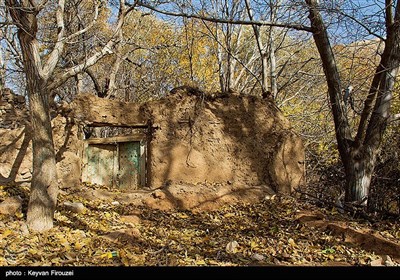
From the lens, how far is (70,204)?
260 inches

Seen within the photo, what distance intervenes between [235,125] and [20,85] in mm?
13175

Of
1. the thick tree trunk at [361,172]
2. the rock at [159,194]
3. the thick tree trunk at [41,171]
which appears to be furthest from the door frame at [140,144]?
the thick tree trunk at [361,172]

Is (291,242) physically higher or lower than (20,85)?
lower

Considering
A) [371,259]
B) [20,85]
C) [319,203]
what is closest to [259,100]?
[319,203]

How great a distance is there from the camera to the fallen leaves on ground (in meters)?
4.50

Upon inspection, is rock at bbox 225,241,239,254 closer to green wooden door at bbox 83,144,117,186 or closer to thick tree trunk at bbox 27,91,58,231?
thick tree trunk at bbox 27,91,58,231

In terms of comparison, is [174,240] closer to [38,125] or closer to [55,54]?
[38,125]

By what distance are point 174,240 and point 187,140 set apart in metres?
3.18

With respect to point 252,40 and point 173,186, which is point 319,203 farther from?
point 252,40

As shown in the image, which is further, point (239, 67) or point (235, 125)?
point (239, 67)

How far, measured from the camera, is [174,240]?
5445 millimetres

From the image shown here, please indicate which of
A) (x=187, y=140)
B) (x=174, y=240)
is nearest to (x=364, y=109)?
(x=187, y=140)

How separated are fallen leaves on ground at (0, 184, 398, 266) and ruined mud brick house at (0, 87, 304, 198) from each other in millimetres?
1197

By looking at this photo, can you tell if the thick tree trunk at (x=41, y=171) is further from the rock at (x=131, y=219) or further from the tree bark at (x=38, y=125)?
the rock at (x=131, y=219)
